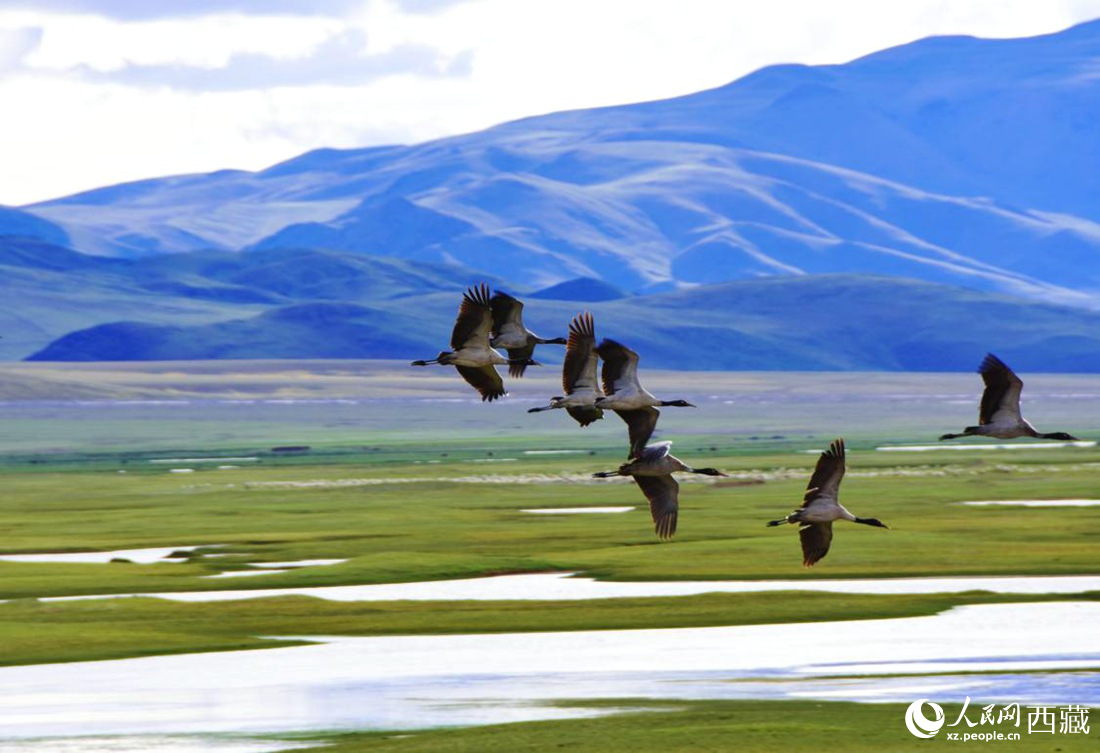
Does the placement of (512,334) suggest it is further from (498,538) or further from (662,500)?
(498,538)

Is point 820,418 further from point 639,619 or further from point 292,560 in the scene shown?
point 639,619

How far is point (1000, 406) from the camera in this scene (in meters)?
21.2

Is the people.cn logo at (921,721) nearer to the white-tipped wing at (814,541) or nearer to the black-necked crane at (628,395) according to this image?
the white-tipped wing at (814,541)

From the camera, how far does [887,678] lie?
46.5m

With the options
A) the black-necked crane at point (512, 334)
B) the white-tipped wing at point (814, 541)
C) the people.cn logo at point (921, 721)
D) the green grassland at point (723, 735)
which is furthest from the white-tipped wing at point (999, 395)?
the people.cn logo at point (921, 721)

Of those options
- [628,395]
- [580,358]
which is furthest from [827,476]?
[580,358]

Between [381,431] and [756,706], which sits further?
[381,431]

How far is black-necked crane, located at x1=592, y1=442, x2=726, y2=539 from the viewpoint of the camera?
18531 mm

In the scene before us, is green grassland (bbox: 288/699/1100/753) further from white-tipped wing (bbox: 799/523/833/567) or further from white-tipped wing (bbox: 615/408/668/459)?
white-tipped wing (bbox: 615/408/668/459)

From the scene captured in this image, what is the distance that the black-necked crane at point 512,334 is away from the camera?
1773 cm

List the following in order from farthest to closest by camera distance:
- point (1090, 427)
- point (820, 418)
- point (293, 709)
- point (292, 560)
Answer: point (820, 418) < point (1090, 427) < point (292, 560) < point (293, 709)

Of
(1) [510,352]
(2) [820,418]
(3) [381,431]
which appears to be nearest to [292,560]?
(1) [510,352]

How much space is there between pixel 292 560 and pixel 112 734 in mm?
33789

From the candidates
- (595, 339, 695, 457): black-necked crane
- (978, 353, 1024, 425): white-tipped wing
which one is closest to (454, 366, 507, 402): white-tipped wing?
(595, 339, 695, 457): black-necked crane
